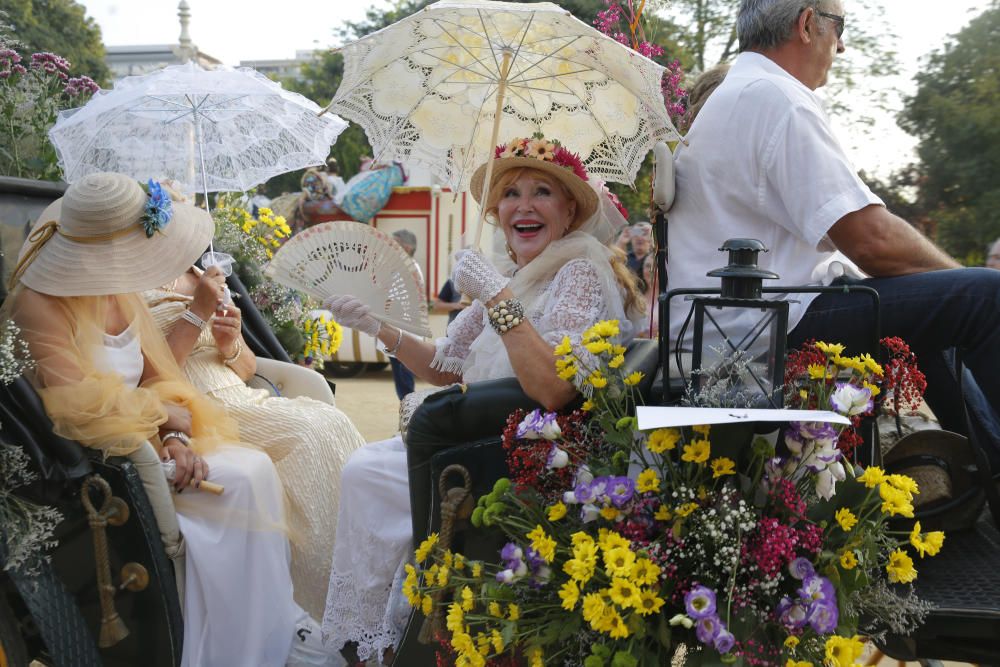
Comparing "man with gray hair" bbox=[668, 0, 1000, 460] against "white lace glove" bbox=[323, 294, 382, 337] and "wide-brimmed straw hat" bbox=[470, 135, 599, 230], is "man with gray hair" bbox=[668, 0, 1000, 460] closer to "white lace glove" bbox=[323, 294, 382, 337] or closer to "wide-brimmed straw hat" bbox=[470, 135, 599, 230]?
"wide-brimmed straw hat" bbox=[470, 135, 599, 230]

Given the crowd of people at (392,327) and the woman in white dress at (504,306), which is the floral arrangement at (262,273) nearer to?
the crowd of people at (392,327)

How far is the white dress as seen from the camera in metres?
2.87

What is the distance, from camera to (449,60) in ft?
9.71

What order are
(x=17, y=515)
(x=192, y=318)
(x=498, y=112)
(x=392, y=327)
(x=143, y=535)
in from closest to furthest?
(x=17, y=515)
(x=143, y=535)
(x=498, y=112)
(x=392, y=327)
(x=192, y=318)

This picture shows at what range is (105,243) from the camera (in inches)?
117

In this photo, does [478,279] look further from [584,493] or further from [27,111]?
[27,111]

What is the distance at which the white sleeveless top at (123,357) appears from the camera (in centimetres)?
292

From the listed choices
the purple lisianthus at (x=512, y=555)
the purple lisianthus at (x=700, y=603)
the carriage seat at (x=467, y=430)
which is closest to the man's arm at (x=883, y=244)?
the carriage seat at (x=467, y=430)

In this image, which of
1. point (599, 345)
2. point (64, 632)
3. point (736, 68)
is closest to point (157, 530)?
point (64, 632)

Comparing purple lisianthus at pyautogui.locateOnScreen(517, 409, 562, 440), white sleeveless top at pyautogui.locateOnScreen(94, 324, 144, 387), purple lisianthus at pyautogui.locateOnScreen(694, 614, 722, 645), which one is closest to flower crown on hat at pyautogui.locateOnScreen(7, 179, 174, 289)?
white sleeveless top at pyautogui.locateOnScreen(94, 324, 144, 387)

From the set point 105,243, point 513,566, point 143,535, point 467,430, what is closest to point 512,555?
point 513,566

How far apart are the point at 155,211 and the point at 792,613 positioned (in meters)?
2.35

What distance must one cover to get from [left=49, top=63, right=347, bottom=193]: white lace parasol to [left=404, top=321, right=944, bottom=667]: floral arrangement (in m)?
2.69

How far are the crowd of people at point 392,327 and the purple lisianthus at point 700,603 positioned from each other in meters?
0.62
